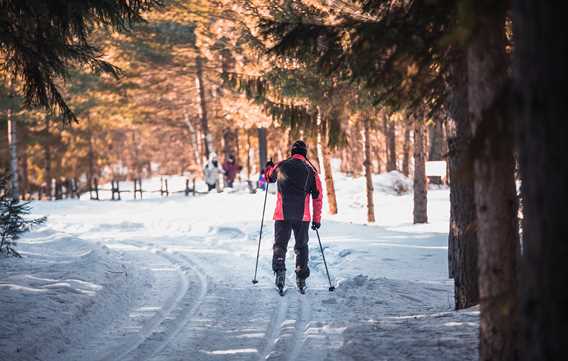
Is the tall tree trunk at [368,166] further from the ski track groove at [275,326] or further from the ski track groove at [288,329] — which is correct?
the ski track groove at [275,326]

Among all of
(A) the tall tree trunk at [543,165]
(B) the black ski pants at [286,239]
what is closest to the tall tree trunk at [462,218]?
(B) the black ski pants at [286,239]

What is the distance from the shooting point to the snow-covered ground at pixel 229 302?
19.4 ft

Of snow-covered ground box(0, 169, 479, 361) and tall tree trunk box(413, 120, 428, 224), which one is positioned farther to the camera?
tall tree trunk box(413, 120, 428, 224)

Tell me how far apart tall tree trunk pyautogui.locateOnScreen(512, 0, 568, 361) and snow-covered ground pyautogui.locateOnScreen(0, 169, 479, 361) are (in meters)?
2.46

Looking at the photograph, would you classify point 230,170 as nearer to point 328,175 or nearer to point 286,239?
point 328,175

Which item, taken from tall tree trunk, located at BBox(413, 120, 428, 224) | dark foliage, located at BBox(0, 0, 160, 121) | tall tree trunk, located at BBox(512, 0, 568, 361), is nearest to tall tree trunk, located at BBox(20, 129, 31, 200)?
tall tree trunk, located at BBox(413, 120, 428, 224)

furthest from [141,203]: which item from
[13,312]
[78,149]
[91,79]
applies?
[13,312]

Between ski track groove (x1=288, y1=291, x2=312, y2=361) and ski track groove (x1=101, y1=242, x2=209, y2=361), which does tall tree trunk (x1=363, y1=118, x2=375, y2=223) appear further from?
ski track groove (x1=288, y1=291, x2=312, y2=361)

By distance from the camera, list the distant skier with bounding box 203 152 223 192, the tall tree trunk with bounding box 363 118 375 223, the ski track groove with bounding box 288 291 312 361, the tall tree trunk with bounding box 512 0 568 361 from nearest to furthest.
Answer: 1. the tall tree trunk with bounding box 512 0 568 361
2. the ski track groove with bounding box 288 291 312 361
3. the tall tree trunk with bounding box 363 118 375 223
4. the distant skier with bounding box 203 152 223 192

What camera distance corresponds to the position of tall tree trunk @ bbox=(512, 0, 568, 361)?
2717mm

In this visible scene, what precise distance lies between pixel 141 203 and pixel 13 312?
2102 cm

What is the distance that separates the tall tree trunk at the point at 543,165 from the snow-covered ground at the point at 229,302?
8.09 ft

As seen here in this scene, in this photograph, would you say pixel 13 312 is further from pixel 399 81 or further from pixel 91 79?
pixel 91 79

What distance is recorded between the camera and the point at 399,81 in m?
5.54
